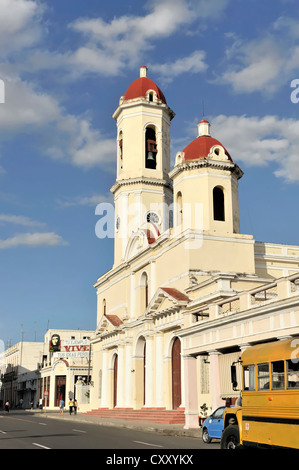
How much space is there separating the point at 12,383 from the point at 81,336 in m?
21.3

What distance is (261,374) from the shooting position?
1309 centimetres

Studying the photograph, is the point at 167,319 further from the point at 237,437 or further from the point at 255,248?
the point at 237,437

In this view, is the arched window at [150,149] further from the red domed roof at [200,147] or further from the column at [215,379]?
the column at [215,379]

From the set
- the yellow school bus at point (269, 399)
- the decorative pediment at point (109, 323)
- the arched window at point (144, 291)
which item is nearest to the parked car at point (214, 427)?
the yellow school bus at point (269, 399)

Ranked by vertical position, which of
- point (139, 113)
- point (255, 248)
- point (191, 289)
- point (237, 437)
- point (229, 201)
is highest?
point (139, 113)

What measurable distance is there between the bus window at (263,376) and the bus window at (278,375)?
26 centimetres

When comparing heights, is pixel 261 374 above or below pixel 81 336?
below

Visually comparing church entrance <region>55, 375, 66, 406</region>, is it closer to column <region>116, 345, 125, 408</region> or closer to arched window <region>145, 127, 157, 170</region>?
column <region>116, 345, 125, 408</region>

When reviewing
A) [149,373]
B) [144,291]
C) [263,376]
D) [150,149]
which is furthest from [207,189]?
[263,376]

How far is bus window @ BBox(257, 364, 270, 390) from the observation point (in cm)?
1282

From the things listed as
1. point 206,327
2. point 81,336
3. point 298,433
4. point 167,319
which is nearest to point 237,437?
point 298,433

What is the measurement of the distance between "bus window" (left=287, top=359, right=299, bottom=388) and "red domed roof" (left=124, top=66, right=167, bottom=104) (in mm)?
38310

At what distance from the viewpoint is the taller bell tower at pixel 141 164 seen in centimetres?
4562

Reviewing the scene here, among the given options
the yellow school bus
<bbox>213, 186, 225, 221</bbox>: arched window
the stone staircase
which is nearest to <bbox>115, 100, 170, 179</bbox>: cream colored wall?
<bbox>213, 186, 225, 221</bbox>: arched window
